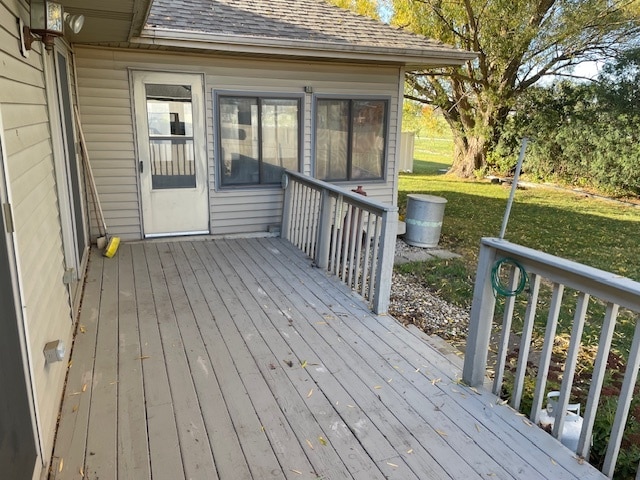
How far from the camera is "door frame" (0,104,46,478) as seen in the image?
1767 millimetres

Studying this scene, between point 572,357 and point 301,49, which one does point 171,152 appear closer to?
point 301,49

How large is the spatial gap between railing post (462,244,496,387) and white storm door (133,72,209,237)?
4.09 m

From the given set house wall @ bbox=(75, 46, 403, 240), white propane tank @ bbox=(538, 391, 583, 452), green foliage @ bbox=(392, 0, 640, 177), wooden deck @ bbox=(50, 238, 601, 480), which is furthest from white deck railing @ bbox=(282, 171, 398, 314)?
green foliage @ bbox=(392, 0, 640, 177)

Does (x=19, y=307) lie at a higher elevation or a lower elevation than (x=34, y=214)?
lower

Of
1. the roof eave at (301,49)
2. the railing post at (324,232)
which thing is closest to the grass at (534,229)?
the railing post at (324,232)

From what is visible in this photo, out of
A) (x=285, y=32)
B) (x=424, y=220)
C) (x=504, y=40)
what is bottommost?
(x=424, y=220)

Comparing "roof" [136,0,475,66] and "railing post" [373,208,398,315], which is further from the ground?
"roof" [136,0,475,66]

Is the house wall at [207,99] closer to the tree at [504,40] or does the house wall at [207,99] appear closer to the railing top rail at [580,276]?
the railing top rail at [580,276]

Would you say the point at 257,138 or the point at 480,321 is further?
the point at 257,138

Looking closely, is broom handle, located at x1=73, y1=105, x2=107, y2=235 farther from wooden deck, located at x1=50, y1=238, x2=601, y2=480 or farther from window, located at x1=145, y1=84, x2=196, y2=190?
wooden deck, located at x1=50, y1=238, x2=601, y2=480

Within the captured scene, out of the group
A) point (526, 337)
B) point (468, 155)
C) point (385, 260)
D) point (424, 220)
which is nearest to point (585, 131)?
point (468, 155)

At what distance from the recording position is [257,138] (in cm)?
601

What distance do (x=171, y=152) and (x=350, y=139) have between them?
2387 mm

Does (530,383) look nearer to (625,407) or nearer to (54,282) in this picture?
(625,407)
